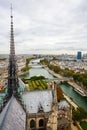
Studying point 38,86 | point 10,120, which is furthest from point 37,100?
point 38,86

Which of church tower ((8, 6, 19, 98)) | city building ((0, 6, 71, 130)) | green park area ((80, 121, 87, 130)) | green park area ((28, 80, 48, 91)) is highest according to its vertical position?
church tower ((8, 6, 19, 98))

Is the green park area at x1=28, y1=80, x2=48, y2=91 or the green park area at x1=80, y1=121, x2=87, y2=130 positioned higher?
the green park area at x1=28, y1=80, x2=48, y2=91

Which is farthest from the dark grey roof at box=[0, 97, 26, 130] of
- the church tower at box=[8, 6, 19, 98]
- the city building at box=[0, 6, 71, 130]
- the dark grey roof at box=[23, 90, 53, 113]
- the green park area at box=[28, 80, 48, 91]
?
the green park area at box=[28, 80, 48, 91]

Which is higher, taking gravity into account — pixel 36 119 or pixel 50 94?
pixel 50 94

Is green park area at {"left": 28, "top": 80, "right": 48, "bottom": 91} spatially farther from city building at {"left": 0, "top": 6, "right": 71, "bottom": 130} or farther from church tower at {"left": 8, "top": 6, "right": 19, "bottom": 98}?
church tower at {"left": 8, "top": 6, "right": 19, "bottom": 98}

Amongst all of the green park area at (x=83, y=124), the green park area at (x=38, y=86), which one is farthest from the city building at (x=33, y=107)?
the green park area at (x=38, y=86)

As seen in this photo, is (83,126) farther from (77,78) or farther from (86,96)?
(77,78)

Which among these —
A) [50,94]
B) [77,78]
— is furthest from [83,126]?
[77,78]

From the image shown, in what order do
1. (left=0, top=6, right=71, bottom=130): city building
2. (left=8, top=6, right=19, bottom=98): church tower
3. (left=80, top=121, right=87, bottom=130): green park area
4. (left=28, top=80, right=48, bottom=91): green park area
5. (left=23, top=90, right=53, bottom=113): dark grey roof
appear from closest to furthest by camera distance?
(left=0, top=6, right=71, bottom=130): city building → (left=8, top=6, right=19, bottom=98): church tower → (left=23, top=90, right=53, bottom=113): dark grey roof → (left=80, top=121, right=87, bottom=130): green park area → (left=28, top=80, right=48, bottom=91): green park area
